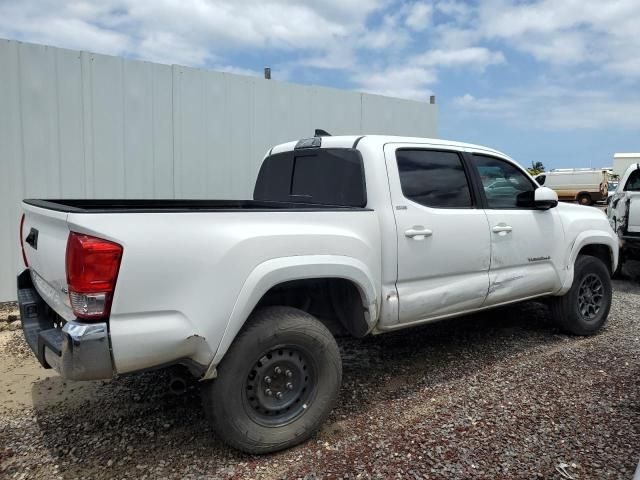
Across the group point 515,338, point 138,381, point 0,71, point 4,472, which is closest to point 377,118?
point 515,338

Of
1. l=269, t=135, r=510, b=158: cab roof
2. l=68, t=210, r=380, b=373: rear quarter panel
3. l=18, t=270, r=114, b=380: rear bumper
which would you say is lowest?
l=18, t=270, r=114, b=380: rear bumper

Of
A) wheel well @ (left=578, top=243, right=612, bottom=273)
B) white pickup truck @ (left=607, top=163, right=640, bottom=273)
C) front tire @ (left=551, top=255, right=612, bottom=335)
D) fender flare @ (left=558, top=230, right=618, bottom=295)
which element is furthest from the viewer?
white pickup truck @ (left=607, top=163, right=640, bottom=273)

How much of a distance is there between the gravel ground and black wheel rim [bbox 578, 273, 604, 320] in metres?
0.41

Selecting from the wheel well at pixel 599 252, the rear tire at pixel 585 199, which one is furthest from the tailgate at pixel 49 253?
the rear tire at pixel 585 199

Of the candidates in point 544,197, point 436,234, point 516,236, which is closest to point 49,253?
point 436,234

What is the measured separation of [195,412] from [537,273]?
3110 millimetres

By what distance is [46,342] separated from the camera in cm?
259

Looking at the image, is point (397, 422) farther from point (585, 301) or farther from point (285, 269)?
point (585, 301)

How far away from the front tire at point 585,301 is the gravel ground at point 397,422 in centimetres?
27

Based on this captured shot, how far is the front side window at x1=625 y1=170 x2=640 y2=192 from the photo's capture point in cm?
826

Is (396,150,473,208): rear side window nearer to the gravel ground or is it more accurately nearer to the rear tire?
the gravel ground

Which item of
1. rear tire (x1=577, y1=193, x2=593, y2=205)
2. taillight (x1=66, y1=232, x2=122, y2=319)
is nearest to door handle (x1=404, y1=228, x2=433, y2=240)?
taillight (x1=66, y1=232, x2=122, y2=319)

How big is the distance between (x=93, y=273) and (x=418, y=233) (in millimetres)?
2120

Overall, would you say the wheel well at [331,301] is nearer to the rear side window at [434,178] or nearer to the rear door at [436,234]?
the rear door at [436,234]
